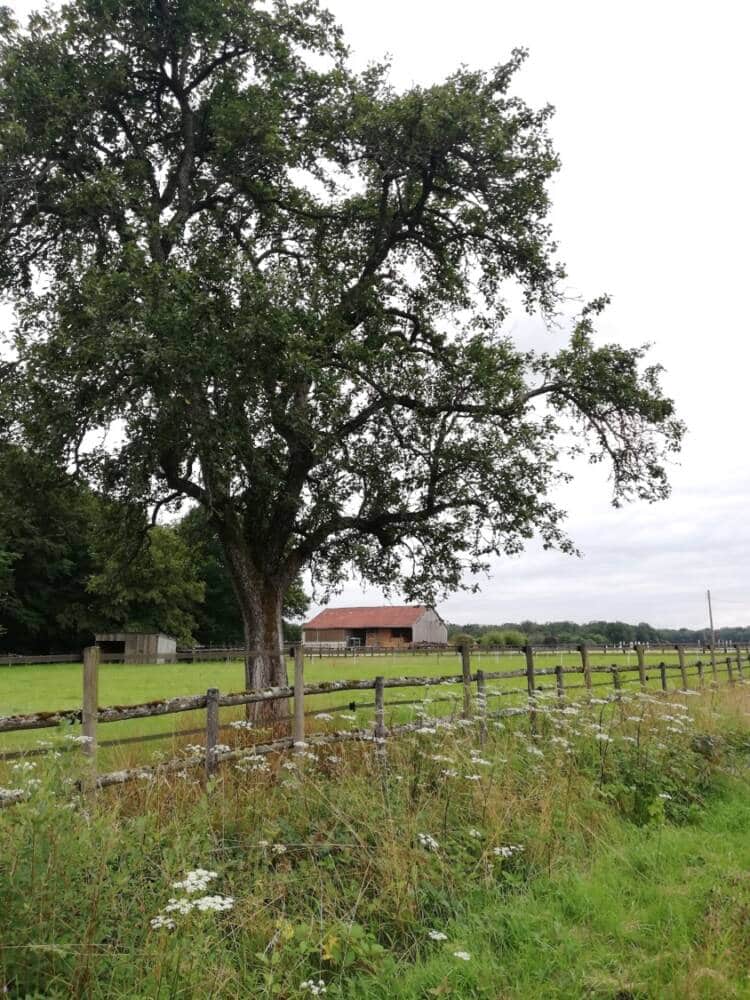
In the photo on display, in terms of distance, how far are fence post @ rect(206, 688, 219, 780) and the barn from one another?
246 ft

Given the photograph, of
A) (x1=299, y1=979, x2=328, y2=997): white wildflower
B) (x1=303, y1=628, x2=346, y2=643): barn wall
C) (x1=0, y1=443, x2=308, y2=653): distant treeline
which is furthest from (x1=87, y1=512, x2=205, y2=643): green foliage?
(x1=299, y1=979, x2=328, y2=997): white wildflower

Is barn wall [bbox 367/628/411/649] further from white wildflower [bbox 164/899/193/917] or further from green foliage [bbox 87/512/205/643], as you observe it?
white wildflower [bbox 164/899/193/917]

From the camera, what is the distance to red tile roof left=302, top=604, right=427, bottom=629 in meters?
83.1

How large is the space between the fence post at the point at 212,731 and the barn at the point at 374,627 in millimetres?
74863

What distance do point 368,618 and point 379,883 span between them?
81.1m

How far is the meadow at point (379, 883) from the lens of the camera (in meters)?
3.75

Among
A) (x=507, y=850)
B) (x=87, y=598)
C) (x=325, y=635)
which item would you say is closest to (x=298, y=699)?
(x=507, y=850)

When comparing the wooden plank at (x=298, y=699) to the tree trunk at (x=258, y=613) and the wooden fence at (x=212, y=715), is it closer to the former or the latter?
the wooden fence at (x=212, y=715)

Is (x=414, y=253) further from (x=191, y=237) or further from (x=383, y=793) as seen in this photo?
(x=383, y=793)

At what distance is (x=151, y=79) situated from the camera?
14.2 m

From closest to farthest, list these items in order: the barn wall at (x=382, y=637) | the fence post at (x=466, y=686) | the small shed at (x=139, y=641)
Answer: the fence post at (x=466, y=686) → the small shed at (x=139, y=641) → the barn wall at (x=382, y=637)

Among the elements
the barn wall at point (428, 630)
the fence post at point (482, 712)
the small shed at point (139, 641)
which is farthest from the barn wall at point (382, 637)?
the fence post at point (482, 712)

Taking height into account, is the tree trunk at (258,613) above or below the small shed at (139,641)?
above

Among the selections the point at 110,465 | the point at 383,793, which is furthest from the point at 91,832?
the point at 110,465
